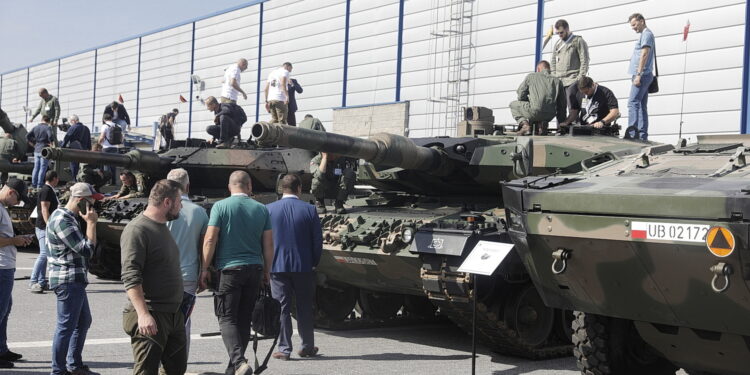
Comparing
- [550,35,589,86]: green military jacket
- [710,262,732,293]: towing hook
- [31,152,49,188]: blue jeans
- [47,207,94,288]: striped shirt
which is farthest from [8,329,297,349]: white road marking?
[31,152,49,188]: blue jeans

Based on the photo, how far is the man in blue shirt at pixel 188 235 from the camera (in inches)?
279

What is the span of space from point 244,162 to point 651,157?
804cm

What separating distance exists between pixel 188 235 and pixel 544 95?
5.48 meters

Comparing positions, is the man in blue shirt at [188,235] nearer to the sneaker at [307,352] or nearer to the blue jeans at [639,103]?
the sneaker at [307,352]

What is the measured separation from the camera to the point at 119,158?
13953 millimetres

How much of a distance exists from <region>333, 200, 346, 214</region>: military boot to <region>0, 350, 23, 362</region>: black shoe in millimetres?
3978

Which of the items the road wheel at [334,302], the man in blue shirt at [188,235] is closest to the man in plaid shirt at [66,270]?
the man in blue shirt at [188,235]

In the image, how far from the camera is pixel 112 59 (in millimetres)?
43781

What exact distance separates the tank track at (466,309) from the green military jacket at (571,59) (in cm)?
456

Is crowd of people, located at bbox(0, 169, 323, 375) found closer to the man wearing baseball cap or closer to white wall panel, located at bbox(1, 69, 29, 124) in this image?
the man wearing baseball cap

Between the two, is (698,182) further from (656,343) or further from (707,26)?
Result: (707,26)

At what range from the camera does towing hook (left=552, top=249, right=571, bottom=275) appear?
21.7 feet

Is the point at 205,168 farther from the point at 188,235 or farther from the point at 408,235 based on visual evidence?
the point at 188,235

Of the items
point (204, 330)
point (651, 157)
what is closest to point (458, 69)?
point (204, 330)
